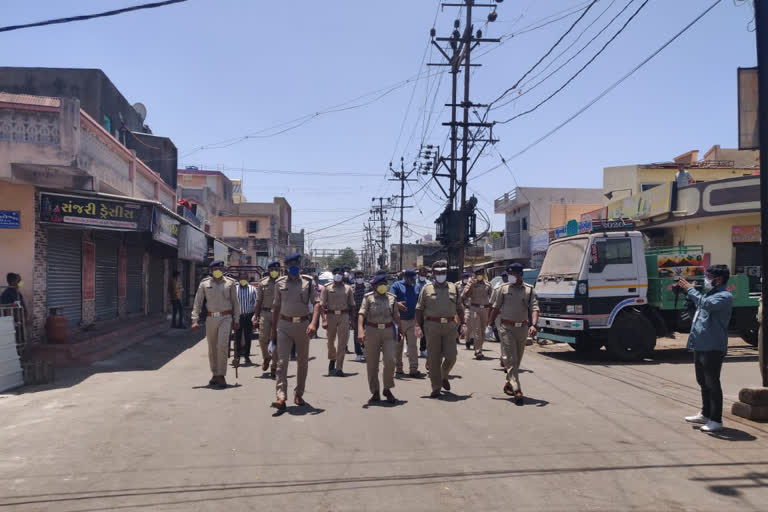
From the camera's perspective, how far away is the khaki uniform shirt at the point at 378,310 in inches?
319

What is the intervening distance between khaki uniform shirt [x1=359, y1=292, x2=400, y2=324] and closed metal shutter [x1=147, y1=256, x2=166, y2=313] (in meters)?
14.9

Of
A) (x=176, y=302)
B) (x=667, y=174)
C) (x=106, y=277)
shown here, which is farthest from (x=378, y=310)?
(x=667, y=174)

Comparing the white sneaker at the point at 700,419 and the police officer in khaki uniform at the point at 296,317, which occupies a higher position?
the police officer in khaki uniform at the point at 296,317

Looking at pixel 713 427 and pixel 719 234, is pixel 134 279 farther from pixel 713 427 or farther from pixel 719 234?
pixel 719 234

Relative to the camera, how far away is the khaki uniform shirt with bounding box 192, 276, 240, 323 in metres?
9.21

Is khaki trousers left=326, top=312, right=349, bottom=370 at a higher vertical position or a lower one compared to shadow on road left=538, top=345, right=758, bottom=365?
higher

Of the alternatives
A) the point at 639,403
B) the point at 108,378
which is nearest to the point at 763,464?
the point at 639,403

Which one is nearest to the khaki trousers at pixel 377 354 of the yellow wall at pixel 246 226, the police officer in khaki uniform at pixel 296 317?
the police officer in khaki uniform at pixel 296 317

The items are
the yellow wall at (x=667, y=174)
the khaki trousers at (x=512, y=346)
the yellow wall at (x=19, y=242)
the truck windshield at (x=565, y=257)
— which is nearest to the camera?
the khaki trousers at (x=512, y=346)

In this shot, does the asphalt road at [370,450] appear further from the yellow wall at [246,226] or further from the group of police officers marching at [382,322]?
the yellow wall at [246,226]

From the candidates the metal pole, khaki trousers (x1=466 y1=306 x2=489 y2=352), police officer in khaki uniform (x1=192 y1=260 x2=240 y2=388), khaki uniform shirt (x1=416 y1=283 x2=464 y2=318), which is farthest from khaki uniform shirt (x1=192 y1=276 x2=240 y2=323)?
the metal pole

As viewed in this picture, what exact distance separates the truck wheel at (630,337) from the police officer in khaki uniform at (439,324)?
522 cm

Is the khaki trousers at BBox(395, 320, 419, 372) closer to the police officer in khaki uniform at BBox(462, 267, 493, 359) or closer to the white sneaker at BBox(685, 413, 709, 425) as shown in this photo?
the police officer in khaki uniform at BBox(462, 267, 493, 359)

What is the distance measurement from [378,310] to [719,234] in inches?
666
